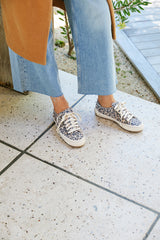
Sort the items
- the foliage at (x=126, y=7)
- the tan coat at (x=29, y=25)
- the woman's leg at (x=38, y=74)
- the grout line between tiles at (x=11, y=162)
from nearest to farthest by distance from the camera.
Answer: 1. the tan coat at (x=29, y=25)
2. the grout line between tiles at (x=11, y=162)
3. the woman's leg at (x=38, y=74)
4. the foliage at (x=126, y=7)

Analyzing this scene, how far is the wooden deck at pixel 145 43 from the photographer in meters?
2.33

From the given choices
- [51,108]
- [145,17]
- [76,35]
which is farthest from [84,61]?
[145,17]

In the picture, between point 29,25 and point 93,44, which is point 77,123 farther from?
point 29,25

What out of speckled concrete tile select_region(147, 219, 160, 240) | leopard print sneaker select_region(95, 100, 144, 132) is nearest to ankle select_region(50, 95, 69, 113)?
leopard print sneaker select_region(95, 100, 144, 132)

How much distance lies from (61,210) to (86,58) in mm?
712

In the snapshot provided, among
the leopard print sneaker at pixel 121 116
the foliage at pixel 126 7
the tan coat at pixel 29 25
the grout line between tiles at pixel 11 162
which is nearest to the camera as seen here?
the tan coat at pixel 29 25

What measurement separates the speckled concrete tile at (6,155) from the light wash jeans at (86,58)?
356 millimetres

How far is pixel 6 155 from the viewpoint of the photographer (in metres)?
1.42

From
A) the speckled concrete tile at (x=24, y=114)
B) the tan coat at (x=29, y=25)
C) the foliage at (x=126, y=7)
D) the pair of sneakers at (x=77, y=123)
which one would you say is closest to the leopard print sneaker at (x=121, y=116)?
the pair of sneakers at (x=77, y=123)

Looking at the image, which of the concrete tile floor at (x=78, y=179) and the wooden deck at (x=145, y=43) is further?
the wooden deck at (x=145, y=43)

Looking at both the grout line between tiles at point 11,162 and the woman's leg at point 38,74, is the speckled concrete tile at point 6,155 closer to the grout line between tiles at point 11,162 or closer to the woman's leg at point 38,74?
the grout line between tiles at point 11,162

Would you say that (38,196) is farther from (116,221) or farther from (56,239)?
(116,221)

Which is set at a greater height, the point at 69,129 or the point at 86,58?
the point at 86,58

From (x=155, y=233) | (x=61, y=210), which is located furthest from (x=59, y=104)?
(x=155, y=233)
